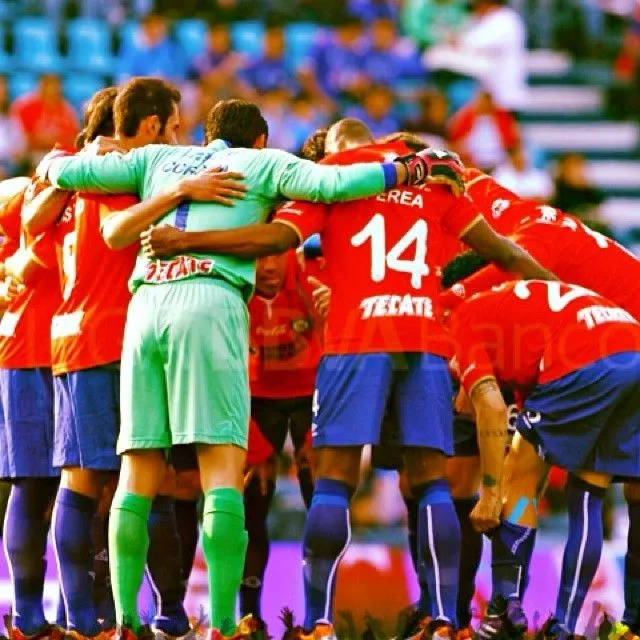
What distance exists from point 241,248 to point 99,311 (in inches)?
30.6

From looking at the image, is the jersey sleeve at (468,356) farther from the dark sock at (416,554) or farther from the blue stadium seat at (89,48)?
the blue stadium seat at (89,48)

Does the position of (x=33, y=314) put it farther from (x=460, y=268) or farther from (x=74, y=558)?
(x=460, y=268)

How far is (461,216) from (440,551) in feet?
4.89

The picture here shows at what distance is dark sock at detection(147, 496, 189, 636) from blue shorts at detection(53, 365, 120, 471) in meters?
0.48

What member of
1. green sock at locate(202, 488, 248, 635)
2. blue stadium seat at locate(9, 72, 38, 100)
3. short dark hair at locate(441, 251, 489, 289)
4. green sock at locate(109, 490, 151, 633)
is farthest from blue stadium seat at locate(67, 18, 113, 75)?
green sock at locate(202, 488, 248, 635)

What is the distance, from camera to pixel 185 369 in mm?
6898

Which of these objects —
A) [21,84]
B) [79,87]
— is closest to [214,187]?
[79,87]

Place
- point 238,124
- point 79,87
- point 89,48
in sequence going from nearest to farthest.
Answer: point 238,124, point 79,87, point 89,48

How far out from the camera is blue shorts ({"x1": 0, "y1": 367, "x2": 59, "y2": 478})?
7.68 metres

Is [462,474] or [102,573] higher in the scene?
[462,474]

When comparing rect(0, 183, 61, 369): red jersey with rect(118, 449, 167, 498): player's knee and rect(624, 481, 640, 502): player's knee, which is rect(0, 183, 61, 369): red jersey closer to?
rect(118, 449, 167, 498): player's knee

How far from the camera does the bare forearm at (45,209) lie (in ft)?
25.0

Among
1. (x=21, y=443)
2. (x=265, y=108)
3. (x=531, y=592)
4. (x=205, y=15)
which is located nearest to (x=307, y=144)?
(x=21, y=443)

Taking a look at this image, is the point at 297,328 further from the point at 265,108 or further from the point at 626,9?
the point at 626,9
